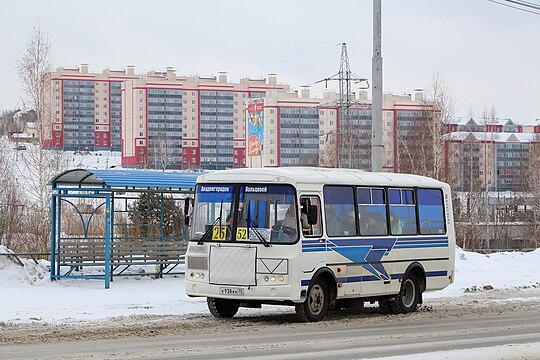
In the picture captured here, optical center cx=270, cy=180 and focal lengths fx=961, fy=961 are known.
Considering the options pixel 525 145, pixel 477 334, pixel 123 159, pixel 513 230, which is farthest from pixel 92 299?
pixel 525 145

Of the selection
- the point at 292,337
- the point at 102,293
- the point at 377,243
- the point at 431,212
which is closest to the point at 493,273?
the point at 431,212

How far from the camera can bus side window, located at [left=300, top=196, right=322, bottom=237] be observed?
17.3m

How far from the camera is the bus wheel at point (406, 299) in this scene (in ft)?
65.2

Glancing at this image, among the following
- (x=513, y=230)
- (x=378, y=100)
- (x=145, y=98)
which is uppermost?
(x=145, y=98)

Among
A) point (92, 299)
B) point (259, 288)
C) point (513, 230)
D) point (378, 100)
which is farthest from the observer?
point (513, 230)

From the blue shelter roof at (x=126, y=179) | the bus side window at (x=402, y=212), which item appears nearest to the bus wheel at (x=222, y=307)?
the bus side window at (x=402, y=212)

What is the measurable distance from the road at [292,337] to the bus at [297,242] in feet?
1.64

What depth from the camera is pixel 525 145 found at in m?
163

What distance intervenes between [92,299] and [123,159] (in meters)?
136

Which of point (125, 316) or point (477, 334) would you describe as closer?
point (477, 334)

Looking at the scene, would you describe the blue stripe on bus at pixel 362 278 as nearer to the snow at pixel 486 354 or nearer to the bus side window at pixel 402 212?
the bus side window at pixel 402 212

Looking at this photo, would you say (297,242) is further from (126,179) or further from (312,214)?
(126,179)

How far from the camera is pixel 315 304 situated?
57.6 ft

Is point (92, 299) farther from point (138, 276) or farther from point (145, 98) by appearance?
point (145, 98)
